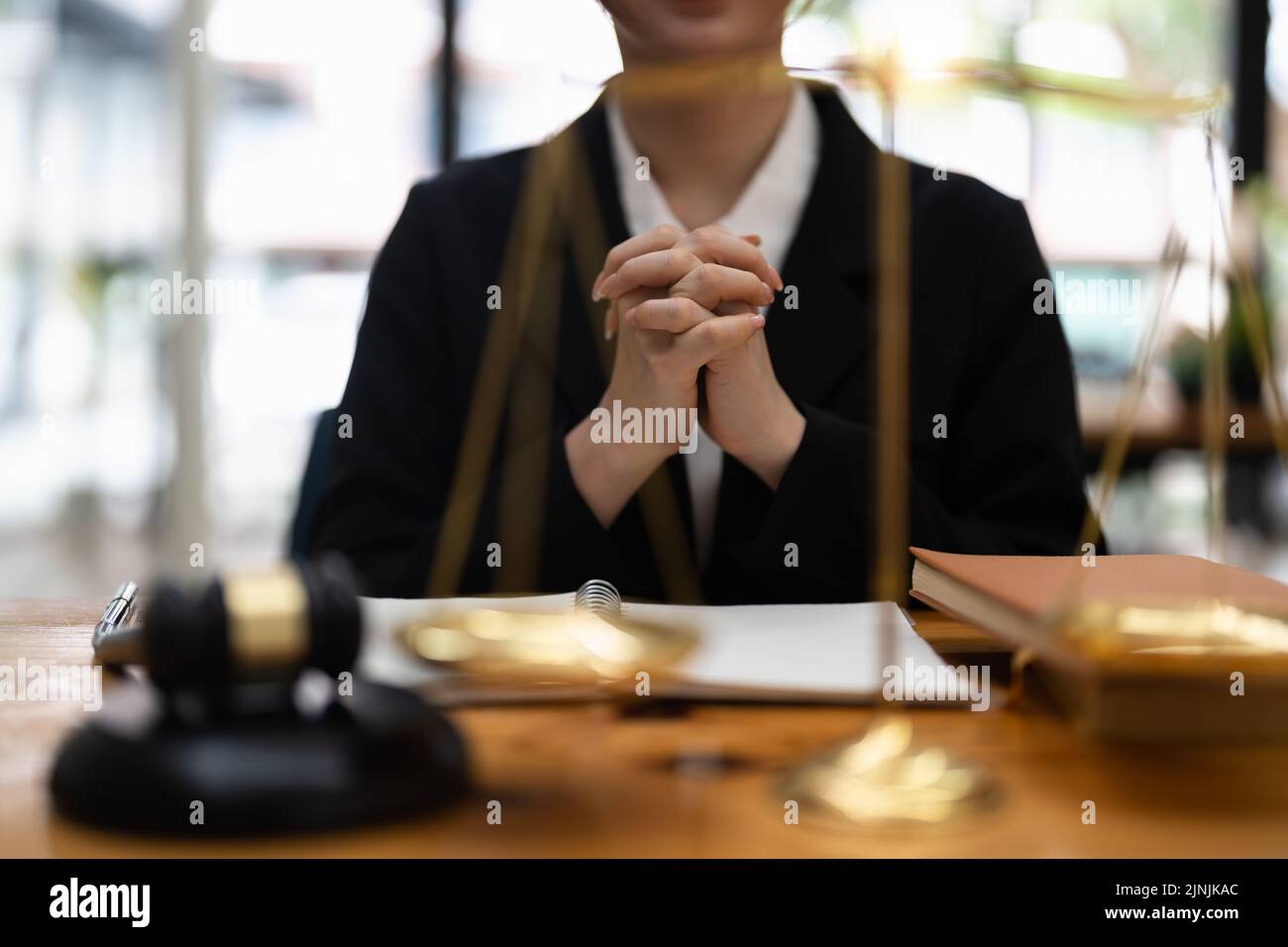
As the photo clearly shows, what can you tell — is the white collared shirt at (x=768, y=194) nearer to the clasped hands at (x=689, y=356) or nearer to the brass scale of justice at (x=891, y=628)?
the clasped hands at (x=689, y=356)

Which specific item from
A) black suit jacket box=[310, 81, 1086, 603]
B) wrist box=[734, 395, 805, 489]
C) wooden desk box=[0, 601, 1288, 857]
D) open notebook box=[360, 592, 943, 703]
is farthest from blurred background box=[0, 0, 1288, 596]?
wooden desk box=[0, 601, 1288, 857]

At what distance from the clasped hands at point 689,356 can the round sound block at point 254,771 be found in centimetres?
30

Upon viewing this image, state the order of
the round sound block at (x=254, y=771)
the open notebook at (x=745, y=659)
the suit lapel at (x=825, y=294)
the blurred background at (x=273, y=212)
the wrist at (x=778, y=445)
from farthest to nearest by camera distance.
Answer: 1. the blurred background at (x=273, y=212)
2. the suit lapel at (x=825, y=294)
3. the wrist at (x=778, y=445)
4. the open notebook at (x=745, y=659)
5. the round sound block at (x=254, y=771)

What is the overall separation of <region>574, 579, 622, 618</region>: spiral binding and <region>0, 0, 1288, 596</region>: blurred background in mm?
2187

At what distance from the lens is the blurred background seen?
2.81 metres

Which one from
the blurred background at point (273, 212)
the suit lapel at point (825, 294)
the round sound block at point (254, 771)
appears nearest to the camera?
the round sound block at point (254, 771)

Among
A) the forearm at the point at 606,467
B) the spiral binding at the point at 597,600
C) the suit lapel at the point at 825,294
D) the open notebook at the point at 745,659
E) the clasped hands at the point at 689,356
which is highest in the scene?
the suit lapel at the point at 825,294

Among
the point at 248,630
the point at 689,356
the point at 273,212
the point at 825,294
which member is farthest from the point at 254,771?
the point at 273,212

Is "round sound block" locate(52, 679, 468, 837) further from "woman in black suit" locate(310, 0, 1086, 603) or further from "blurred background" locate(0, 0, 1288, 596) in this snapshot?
"blurred background" locate(0, 0, 1288, 596)

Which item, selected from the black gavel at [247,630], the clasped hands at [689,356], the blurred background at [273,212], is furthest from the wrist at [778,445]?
the blurred background at [273,212]

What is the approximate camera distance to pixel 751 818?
1.09 ft

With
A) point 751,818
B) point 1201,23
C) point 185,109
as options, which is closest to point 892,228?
point 751,818

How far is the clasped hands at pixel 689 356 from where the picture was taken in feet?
1.94

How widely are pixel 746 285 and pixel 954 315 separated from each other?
0.42 meters
